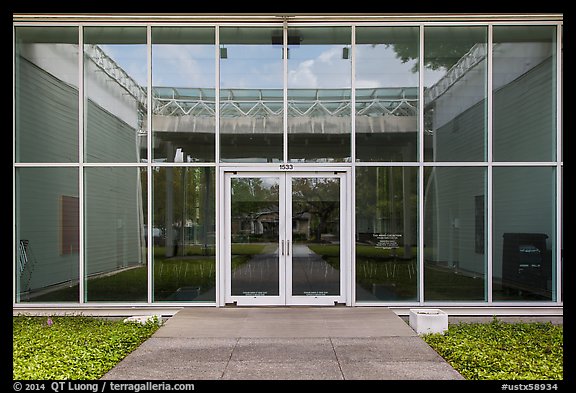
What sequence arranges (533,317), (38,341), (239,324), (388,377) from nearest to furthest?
1. (388,377)
2. (38,341)
3. (239,324)
4. (533,317)

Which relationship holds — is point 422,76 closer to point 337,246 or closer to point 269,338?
point 337,246

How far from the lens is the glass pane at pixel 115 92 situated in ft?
28.2

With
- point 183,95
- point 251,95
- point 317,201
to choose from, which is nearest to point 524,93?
point 317,201

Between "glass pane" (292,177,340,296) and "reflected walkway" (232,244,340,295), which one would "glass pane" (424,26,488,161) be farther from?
"reflected walkway" (232,244,340,295)

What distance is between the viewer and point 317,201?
869 cm

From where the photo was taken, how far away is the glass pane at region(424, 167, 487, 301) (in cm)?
847

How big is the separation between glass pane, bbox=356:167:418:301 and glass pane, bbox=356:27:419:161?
45 cm

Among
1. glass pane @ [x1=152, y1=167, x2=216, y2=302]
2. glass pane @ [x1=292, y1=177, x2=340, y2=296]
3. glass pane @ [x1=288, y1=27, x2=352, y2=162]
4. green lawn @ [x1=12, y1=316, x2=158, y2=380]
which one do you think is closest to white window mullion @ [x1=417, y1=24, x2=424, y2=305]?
glass pane @ [x1=288, y1=27, x2=352, y2=162]

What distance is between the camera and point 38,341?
6.53 meters

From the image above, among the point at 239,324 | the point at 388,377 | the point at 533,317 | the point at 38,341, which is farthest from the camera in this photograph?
the point at 533,317

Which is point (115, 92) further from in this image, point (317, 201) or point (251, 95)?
point (317, 201)

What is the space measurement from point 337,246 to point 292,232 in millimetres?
865

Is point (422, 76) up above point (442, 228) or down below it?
above

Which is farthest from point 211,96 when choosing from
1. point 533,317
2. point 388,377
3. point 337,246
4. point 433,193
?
point 533,317
